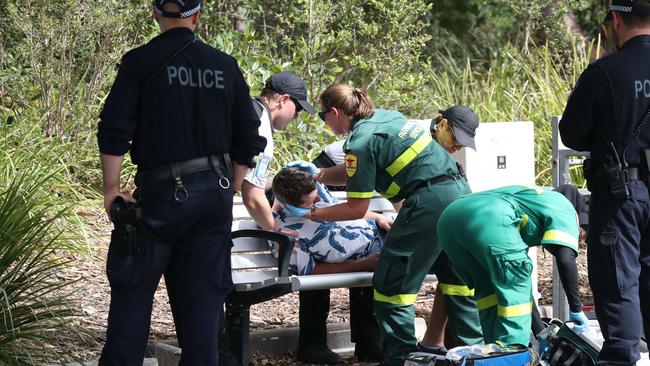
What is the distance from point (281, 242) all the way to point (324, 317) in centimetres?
74

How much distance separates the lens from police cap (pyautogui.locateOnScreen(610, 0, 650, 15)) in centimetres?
544

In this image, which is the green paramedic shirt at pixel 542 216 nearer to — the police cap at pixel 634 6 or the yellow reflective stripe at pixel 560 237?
the yellow reflective stripe at pixel 560 237

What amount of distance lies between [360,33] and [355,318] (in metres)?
4.52

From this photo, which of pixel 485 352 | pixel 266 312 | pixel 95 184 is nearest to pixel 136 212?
pixel 485 352

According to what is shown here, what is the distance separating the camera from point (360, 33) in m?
11.1

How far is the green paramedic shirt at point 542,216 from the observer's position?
5762 mm

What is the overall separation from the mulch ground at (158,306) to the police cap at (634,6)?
2.72m

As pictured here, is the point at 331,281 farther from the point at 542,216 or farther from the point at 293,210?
the point at 542,216

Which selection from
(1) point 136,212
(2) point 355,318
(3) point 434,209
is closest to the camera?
(1) point 136,212

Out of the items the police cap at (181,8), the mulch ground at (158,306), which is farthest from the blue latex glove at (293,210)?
the police cap at (181,8)

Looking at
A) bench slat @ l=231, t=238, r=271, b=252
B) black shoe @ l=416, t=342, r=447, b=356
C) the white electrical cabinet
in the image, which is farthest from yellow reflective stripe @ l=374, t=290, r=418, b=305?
the white electrical cabinet

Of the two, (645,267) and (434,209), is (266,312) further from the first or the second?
(645,267)

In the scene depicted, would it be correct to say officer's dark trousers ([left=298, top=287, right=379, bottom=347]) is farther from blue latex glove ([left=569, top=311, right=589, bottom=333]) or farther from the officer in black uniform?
the officer in black uniform

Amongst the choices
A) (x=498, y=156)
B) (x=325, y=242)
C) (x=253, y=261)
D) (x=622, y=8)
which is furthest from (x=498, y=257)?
(x=498, y=156)
